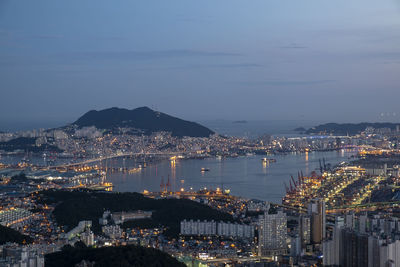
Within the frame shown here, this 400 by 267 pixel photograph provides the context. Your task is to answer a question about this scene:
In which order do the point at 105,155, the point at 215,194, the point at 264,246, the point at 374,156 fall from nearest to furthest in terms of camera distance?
the point at 264,246 < the point at 215,194 < the point at 374,156 < the point at 105,155

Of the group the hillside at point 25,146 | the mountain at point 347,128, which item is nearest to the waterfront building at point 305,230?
the hillside at point 25,146

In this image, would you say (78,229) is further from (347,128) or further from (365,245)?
(347,128)

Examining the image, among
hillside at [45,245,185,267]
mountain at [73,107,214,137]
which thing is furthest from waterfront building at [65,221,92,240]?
mountain at [73,107,214,137]

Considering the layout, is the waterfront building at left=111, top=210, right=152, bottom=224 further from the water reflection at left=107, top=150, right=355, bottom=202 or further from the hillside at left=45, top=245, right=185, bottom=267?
the water reflection at left=107, top=150, right=355, bottom=202

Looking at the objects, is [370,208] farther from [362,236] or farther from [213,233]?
[362,236]

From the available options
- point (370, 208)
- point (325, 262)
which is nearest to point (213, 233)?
point (325, 262)

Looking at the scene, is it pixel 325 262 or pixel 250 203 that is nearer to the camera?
pixel 325 262
